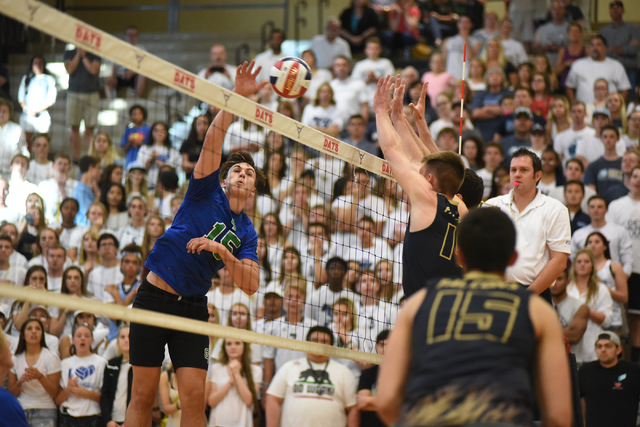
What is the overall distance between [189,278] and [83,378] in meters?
4.34

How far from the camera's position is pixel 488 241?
3576 millimetres

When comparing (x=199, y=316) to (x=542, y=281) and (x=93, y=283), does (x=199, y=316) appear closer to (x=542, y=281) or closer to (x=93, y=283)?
(x=542, y=281)

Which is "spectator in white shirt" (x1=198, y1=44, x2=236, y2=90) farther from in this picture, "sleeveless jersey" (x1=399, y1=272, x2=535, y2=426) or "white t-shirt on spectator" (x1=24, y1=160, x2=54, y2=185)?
"sleeveless jersey" (x1=399, y1=272, x2=535, y2=426)

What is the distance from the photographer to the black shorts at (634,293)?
1003 centimetres

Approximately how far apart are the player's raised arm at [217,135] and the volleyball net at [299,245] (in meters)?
0.10

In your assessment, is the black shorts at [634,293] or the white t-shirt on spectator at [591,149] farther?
the white t-shirt on spectator at [591,149]

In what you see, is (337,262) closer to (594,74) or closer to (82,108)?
(82,108)

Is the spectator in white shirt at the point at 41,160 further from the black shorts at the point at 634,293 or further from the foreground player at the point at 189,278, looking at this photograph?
the black shorts at the point at 634,293

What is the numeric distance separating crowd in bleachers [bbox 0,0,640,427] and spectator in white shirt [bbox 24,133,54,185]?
0.03 m

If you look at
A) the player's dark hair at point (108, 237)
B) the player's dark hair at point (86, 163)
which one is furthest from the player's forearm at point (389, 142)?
the player's dark hair at point (86, 163)

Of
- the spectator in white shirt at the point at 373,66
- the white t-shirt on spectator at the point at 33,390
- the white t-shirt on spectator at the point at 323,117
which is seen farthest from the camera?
the spectator in white shirt at the point at 373,66

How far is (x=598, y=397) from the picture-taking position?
8.55m

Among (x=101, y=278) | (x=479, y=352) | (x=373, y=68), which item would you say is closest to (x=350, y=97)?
(x=373, y=68)

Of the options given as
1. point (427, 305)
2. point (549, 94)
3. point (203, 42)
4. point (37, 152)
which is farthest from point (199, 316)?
point (203, 42)
